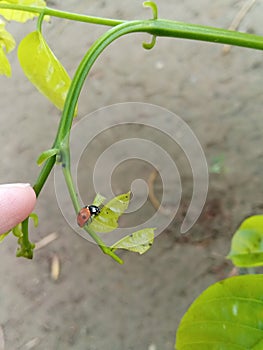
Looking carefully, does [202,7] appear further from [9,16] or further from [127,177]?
[9,16]

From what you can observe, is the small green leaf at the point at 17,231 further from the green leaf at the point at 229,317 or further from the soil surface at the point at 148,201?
the soil surface at the point at 148,201

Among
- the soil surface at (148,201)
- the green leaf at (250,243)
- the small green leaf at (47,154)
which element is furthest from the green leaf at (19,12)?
the soil surface at (148,201)

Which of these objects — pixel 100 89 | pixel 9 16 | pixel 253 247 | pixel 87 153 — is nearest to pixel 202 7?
pixel 100 89

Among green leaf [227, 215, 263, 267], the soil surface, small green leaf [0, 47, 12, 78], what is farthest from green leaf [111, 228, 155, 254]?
the soil surface

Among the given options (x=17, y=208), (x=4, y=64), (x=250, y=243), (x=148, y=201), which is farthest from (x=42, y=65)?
(x=148, y=201)

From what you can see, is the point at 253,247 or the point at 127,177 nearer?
the point at 253,247
